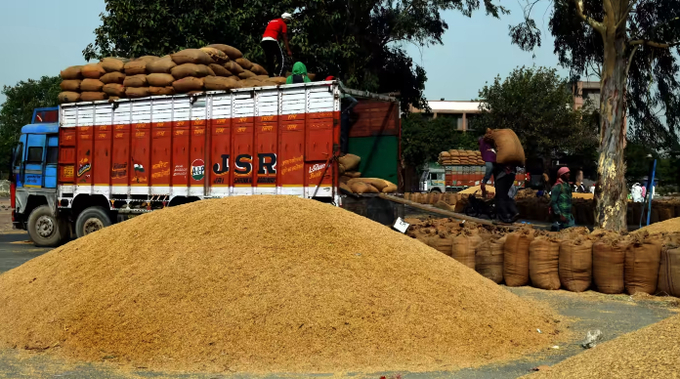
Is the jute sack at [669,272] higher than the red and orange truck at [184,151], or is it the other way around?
the red and orange truck at [184,151]

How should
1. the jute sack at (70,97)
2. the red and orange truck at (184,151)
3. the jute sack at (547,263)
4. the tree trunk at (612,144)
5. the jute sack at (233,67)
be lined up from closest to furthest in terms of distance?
1. the jute sack at (547,263)
2. the red and orange truck at (184,151)
3. the jute sack at (233,67)
4. the jute sack at (70,97)
5. the tree trunk at (612,144)

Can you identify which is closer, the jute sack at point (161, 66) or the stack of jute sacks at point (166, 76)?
the stack of jute sacks at point (166, 76)

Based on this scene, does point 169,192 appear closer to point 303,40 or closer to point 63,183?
point 63,183

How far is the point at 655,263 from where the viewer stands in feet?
30.5

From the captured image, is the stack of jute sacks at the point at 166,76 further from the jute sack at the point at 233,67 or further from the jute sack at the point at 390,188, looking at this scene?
the jute sack at the point at 390,188

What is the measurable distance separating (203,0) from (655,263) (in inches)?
758

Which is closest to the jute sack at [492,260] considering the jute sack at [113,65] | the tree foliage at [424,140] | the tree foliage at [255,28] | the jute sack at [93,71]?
the jute sack at [113,65]

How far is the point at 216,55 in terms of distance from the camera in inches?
566

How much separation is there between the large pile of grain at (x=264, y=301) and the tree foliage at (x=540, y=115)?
4515 centimetres

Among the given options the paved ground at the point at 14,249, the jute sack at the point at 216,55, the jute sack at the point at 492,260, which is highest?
the jute sack at the point at 216,55

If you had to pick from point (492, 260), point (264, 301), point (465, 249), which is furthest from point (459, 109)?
point (264, 301)

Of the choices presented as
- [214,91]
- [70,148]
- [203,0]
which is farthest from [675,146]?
[70,148]

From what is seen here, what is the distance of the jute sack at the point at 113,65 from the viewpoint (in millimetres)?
15367

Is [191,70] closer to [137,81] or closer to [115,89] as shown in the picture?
[137,81]
